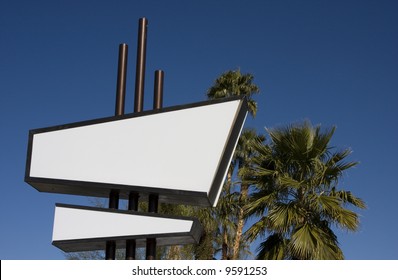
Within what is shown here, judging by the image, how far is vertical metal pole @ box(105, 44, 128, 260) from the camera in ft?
28.4

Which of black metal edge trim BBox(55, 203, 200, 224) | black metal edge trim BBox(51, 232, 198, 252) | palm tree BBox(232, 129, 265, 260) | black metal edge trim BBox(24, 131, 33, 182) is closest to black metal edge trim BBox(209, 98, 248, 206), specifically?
black metal edge trim BBox(55, 203, 200, 224)

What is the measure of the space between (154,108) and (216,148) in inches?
52.9

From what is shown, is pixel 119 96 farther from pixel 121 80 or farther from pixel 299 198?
pixel 299 198

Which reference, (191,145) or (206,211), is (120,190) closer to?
(191,145)

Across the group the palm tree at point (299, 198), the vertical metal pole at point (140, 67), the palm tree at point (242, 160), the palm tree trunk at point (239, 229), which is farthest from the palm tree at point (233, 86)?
the vertical metal pole at point (140, 67)

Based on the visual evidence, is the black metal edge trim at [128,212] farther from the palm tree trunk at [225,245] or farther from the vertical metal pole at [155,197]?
the palm tree trunk at [225,245]

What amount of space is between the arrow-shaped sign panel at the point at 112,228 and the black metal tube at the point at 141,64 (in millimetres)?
1752

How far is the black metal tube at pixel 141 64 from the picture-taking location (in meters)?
9.29

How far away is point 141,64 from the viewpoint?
9.49m

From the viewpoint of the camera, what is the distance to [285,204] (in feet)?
42.2

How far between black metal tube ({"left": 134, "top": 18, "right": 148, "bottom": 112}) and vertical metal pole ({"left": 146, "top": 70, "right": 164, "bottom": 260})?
0.21 metres

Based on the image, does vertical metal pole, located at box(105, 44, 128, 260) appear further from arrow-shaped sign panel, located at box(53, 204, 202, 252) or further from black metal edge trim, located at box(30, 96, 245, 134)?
black metal edge trim, located at box(30, 96, 245, 134)
